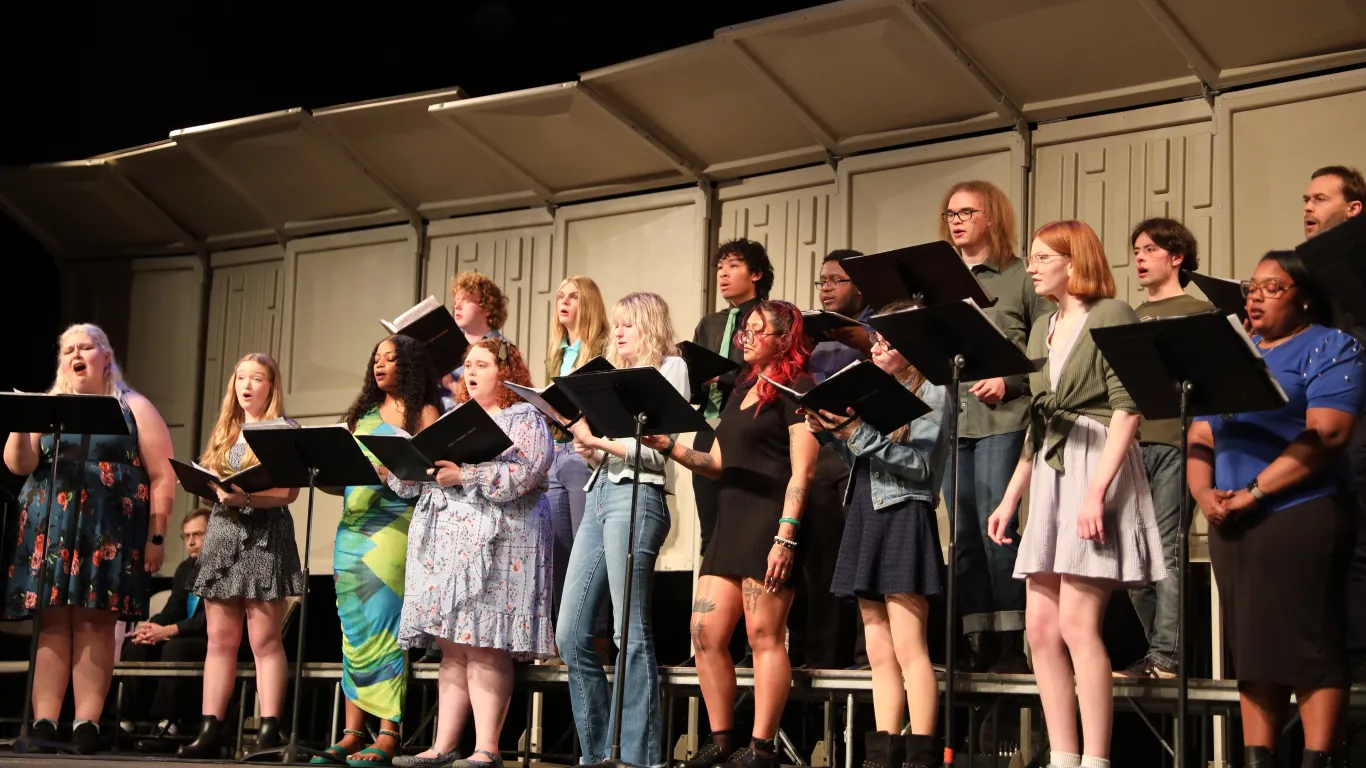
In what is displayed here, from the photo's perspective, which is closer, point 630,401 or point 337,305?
point 630,401

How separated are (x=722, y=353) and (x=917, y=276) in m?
1.33

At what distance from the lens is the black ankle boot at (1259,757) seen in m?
3.57

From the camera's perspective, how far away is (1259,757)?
3.59m

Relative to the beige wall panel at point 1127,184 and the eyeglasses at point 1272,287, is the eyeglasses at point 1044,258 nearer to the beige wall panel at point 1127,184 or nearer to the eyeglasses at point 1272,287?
the eyeglasses at point 1272,287

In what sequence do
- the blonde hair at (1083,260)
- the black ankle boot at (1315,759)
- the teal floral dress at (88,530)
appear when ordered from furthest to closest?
1. the teal floral dress at (88,530)
2. the blonde hair at (1083,260)
3. the black ankle boot at (1315,759)

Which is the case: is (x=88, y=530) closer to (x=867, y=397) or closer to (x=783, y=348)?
(x=783, y=348)

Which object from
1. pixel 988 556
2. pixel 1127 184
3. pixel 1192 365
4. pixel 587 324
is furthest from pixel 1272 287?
pixel 1127 184

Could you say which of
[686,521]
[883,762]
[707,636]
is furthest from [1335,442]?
[686,521]

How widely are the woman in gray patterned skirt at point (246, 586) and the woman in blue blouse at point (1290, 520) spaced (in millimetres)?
3090

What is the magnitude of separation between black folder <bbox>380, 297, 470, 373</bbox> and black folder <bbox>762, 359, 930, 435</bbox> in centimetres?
210

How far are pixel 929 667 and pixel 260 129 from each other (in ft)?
17.1

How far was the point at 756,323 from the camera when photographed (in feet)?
15.1

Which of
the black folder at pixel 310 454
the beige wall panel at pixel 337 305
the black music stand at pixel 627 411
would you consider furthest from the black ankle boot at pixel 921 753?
the beige wall panel at pixel 337 305

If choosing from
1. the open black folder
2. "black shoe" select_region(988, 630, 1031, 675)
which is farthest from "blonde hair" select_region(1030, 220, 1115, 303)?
the open black folder
